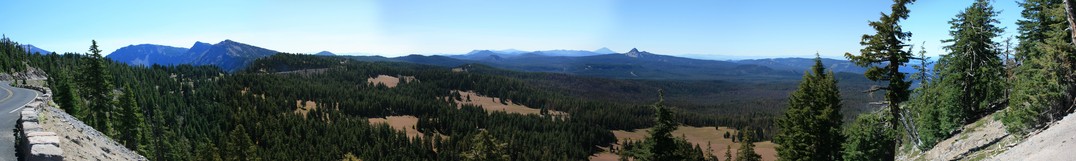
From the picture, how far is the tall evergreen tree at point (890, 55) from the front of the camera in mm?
24359

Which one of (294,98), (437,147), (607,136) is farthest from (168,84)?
(607,136)

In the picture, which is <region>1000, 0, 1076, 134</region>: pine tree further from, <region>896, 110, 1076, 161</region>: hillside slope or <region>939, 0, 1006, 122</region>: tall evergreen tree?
<region>939, 0, 1006, 122</region>: tall evergreen tree

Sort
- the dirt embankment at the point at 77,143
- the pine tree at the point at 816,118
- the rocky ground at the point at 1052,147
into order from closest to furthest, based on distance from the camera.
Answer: the dirt embankment at the point at 77,143 → the rocky ground at the point at 1052,147 → the pine tree at the point at 816,118

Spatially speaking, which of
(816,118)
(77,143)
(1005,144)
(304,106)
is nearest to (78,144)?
(77,143)

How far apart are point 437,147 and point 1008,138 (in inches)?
4556

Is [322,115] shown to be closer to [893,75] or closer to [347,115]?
[347,115]

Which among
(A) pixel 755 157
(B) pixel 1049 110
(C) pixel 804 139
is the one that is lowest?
(A) pixel 755 157

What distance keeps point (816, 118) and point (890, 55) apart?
938cm

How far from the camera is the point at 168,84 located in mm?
168500

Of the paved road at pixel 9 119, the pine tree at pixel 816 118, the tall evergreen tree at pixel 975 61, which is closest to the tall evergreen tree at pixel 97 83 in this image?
the paved road at pixel 9 119

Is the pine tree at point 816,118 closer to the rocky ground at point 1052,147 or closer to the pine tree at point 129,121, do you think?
the rocky ground at point 1052,147

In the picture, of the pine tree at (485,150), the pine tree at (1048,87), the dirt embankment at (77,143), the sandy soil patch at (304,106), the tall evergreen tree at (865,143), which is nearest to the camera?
the dirt embankment at (77,143)

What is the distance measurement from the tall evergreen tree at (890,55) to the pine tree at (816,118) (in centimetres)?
658

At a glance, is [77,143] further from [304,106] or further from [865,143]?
[304,106]
